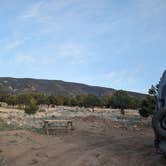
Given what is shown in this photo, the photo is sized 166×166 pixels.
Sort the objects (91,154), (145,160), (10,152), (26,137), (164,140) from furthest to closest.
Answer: (26,137) → (10,152) → (91,154) → (145,160) → (164,140)

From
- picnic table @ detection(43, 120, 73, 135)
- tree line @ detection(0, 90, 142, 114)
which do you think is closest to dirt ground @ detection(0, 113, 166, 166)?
picnic table @ detection(43, 120, 73, 135)

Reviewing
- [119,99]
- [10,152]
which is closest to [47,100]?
[119,99]

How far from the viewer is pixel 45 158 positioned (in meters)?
11.6

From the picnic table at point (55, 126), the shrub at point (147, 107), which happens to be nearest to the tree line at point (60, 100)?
the shrub at point (147, 107)

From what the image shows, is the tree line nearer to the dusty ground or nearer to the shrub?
the shrub

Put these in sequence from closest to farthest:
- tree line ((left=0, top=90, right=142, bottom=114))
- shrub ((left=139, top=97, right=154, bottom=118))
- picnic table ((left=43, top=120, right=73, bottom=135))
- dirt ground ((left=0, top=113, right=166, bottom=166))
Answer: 1. dirt ground ((left=0, top=113, right=166, bottom=166))
2. picnic table ((left=43, top=120, right=73, bottom=135))
3. shrub ((left=139, top=97, right=154, bottom=118))
4. tree line ((left=0, top=90, right=142, bottom=114))

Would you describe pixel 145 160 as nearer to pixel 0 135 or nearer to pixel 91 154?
pixel 91 154

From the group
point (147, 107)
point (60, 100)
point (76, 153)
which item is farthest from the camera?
point (60, 100)

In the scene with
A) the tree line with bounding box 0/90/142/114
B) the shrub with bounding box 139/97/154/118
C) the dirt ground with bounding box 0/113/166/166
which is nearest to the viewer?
the dirt ground with bounding box 0/113/166/166

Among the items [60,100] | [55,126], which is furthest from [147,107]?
[60,100]

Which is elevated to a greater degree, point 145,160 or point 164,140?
point 164,140

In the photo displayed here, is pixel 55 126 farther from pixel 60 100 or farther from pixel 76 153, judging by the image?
pixel 60 100

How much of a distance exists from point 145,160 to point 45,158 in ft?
10.8

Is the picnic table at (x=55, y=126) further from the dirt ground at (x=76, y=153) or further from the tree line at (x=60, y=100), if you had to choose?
the tree line at (x=60, y=100)
